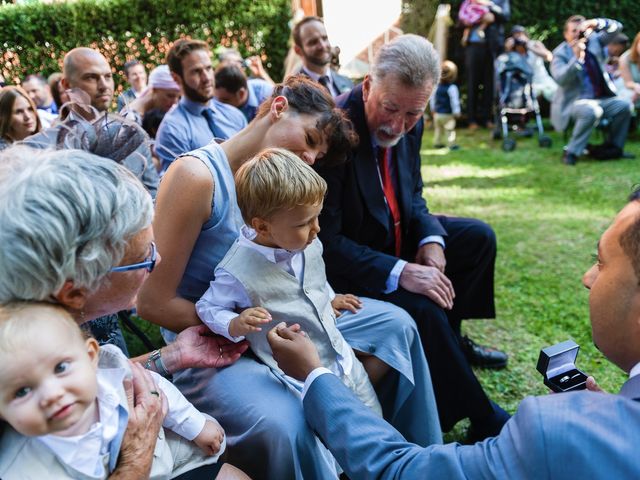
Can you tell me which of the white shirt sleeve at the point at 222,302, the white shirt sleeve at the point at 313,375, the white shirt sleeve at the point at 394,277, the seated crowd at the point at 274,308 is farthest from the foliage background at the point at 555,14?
the white shirt sleeve at the point at 313,375

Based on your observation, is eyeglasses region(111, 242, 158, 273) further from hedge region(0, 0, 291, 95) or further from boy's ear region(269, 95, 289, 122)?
hedge region(0, 0, 291, 95)

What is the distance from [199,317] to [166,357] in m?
0.19

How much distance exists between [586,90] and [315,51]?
16.3 feet

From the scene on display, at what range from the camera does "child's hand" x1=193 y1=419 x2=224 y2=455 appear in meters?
1.71

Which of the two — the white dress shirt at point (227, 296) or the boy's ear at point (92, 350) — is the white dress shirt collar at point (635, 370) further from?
A: the boy's ear at point (92, 350)

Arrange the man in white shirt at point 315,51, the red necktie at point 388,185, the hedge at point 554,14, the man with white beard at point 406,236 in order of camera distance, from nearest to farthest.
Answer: the man with white beard at point 406,236
the red necktie at point 388,185
the man in white shirt at point 315,51
the hedge at point 554,14

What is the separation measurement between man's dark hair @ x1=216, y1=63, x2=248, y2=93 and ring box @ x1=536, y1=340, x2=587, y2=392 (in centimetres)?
448

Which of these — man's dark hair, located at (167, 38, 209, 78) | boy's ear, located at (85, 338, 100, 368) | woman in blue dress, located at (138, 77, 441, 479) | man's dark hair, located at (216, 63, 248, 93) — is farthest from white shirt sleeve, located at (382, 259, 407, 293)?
man's dark hair, located at (216, 63, 248, 93)

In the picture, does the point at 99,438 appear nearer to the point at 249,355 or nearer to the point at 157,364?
the point at 157,364

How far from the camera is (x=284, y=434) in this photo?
1.81 m

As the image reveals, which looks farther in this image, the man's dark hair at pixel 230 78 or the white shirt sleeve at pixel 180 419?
the man's dark hair at pixel 230 78

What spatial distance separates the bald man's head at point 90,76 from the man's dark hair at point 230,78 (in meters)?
1.04

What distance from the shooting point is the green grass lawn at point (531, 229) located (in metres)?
3.60

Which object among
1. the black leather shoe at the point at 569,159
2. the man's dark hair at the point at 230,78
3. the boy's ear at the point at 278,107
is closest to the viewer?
the boy's ear at the point at 278,107
